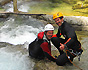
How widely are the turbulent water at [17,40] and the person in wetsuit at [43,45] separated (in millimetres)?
297

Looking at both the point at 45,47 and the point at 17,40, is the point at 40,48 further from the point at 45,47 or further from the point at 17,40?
the point at 17,40

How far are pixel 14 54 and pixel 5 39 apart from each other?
135 cm

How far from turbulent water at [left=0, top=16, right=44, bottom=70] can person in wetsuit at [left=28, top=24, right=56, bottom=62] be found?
0.30 m

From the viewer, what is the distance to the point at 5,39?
4586mm

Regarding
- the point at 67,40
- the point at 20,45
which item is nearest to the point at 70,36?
the point at 67,40

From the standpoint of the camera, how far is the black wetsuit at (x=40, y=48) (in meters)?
2.72

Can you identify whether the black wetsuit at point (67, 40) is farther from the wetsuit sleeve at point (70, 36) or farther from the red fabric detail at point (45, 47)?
the red fabric detail at point (45, 47)

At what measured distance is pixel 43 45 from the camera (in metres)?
2.71

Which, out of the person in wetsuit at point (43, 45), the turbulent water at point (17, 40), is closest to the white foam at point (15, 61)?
the turbulent water at point (17, 40)

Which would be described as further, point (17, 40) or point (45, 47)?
point (17, 40)

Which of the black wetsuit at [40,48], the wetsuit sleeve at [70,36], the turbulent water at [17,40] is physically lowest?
the turbulent water at [17,40]

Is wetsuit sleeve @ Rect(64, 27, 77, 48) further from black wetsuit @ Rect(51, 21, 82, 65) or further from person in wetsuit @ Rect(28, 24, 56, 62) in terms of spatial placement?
person in wetsuit @ Rect(28, 24, 56, 62)

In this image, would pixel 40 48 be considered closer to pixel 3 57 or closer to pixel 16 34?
pixel 3 57

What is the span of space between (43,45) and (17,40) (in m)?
2.17
